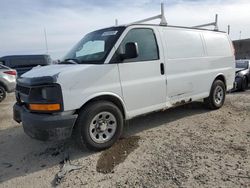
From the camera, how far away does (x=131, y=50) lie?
449 cm

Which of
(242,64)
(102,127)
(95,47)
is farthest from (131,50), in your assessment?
(242,64)

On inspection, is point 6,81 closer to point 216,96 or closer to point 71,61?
point 71,61

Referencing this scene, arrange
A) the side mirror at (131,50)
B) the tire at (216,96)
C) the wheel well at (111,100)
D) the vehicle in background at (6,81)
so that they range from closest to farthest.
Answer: the wheel well at (111,100), the side mirror at (131,50), the tire at (216,96), the vehicle in background at (6,81)

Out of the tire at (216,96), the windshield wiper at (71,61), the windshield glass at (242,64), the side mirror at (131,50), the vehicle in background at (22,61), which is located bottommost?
the tire at (216,96)

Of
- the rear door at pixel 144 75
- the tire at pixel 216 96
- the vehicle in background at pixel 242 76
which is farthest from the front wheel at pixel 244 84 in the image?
the rear door at pixel 144 75

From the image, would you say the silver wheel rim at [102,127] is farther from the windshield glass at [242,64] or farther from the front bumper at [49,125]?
the windshield glass at [242,64]

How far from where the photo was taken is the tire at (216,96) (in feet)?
21.8

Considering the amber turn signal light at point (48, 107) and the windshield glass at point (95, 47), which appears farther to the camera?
the windshield glass at point (95, 47)

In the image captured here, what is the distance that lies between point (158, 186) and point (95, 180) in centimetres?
84

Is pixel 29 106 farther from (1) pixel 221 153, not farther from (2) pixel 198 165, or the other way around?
(1) pixel 221 153

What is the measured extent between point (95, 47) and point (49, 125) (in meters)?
1.73

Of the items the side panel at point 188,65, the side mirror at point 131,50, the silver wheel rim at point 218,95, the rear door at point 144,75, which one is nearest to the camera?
the side mirror at point 131,50

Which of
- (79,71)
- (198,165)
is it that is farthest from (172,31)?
(198,165)

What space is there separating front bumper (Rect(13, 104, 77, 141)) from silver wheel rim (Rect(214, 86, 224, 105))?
163 inches
